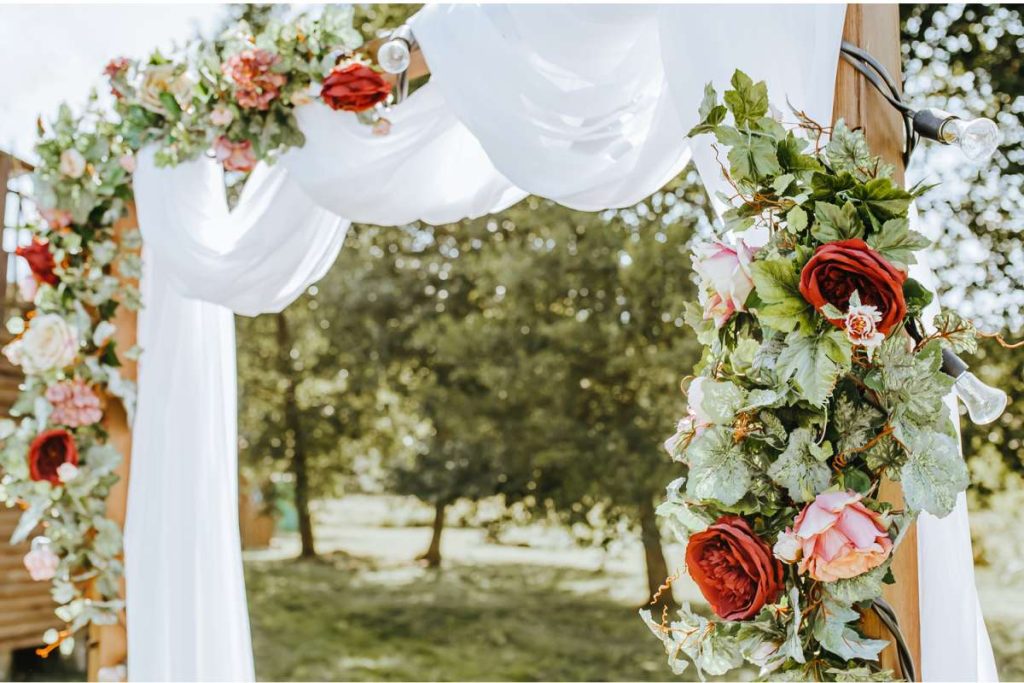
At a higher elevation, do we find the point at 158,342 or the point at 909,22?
the point at 909,22

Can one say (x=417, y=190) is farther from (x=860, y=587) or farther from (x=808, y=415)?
(x=860, y=587)

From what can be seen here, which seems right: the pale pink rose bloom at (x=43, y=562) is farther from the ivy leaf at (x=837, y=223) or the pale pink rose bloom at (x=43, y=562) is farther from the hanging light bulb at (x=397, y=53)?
the ivy leaf at (x=837, y=223)

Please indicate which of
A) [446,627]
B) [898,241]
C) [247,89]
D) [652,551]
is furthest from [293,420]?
[898,241]

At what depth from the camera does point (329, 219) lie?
7.57ft

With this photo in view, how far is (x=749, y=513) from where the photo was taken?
1.14 meters

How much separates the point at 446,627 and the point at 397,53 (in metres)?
4.55

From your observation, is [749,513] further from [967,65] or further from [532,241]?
[532,241]

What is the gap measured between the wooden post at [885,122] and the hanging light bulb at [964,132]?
0.22ft

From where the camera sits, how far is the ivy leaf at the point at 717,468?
111 centimetres

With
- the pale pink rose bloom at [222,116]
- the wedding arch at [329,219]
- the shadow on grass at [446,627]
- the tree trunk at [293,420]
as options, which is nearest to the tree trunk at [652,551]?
the shadow on grass at [446,627]

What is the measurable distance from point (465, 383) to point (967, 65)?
127 inches

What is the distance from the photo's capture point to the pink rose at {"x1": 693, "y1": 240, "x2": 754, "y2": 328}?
1.16m

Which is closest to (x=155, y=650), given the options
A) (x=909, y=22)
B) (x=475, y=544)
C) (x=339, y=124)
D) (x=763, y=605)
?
(x=339, y=124)

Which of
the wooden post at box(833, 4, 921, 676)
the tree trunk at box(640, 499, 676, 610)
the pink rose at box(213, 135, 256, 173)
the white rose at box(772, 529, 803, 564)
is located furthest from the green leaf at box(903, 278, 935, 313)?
the tree trunk at box(640, 499, 676, 610)
